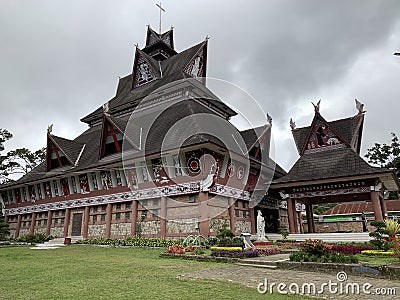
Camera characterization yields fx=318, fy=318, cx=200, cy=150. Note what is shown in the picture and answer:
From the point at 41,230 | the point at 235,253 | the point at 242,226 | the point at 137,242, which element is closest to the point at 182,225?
the point at 137,242

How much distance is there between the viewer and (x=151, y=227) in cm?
1895

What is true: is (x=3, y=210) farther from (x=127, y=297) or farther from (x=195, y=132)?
(x=127, y=297)

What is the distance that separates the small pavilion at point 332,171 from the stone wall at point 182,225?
5994 millimetres

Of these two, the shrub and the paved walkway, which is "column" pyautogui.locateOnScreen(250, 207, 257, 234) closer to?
the shrub

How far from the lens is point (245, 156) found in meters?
20.5

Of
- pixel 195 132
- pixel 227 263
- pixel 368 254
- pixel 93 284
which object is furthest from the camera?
pixel 195 132

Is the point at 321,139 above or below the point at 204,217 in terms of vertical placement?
above

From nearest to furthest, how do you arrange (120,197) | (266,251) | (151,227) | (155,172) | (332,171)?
1. (266,251)
2. (332,171)
3. (151,227)
4. (155,172)
5. (120,197)

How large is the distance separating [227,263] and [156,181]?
30.9ft

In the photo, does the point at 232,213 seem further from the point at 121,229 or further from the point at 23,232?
the point at 23,232

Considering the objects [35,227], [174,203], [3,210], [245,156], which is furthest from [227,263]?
Result: [3,210]

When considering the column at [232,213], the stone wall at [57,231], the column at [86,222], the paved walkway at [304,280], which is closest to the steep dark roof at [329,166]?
the column at [232,213]

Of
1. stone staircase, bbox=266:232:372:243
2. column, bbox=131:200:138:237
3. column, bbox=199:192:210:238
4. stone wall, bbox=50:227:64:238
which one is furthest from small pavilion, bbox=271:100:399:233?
stone wall, bbox=50:227:64:238

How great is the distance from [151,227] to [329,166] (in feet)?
37.3
